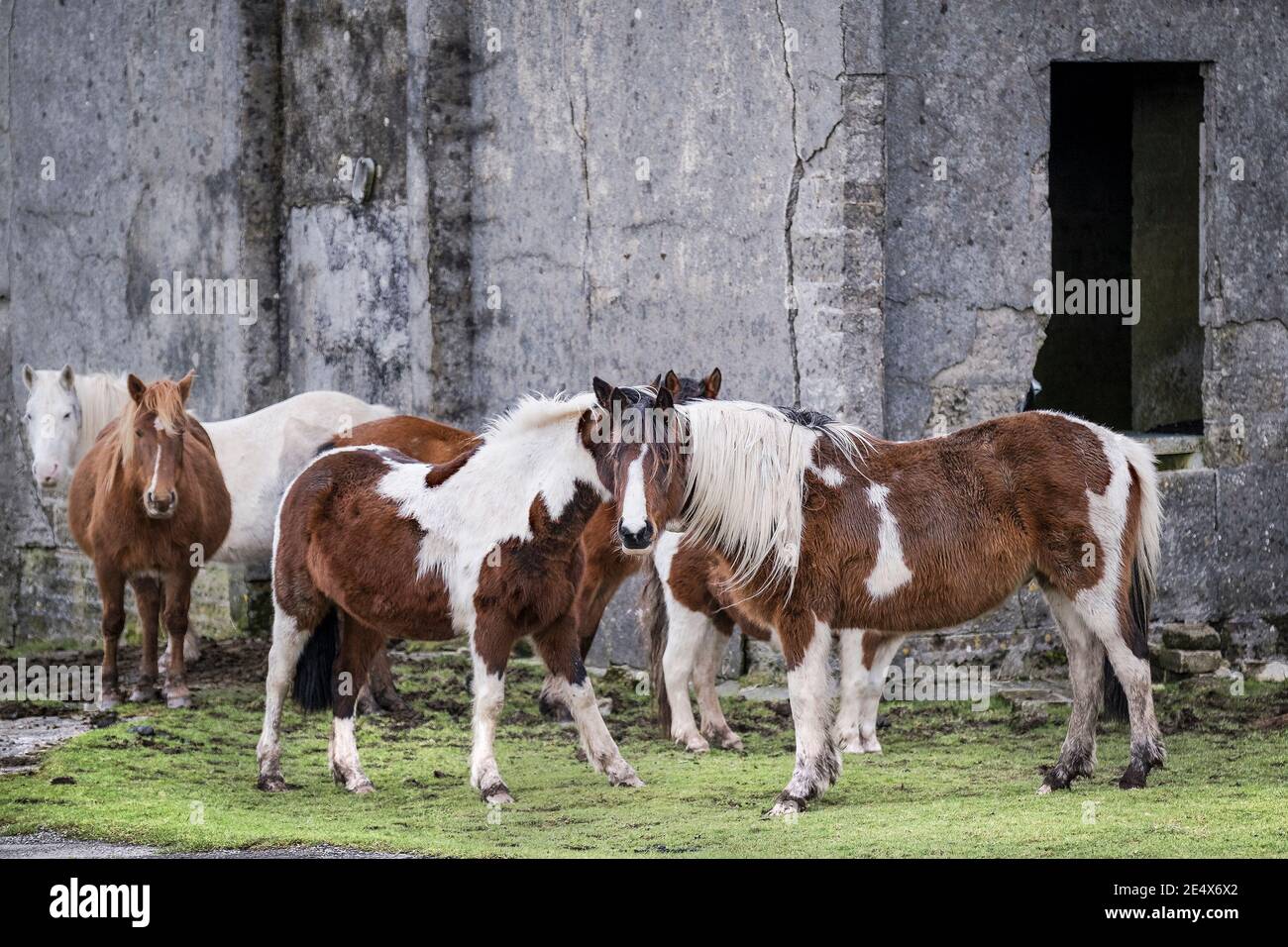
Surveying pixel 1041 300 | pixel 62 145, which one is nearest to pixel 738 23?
pixel 1041 300

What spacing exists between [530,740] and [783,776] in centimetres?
157

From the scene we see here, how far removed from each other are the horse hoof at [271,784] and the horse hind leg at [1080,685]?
3210 millimetres

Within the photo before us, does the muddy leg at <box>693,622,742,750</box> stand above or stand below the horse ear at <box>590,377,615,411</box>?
→ below

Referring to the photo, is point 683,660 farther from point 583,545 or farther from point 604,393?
point 604,393

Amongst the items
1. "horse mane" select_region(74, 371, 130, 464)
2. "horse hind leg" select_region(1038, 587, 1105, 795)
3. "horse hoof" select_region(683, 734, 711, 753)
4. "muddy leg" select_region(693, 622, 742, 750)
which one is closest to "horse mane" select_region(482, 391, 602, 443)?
"muddy leg" select_region(693, 622, 742, 750)

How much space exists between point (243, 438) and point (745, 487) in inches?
205

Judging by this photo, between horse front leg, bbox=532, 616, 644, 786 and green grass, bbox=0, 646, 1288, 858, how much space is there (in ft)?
0.35

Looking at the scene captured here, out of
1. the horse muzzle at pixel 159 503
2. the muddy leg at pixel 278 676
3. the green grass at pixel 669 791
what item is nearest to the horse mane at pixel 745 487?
the green grass at pixel 669 791

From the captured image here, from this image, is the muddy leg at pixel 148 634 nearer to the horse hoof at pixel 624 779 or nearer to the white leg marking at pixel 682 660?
the white leg marking at pixel 682 660

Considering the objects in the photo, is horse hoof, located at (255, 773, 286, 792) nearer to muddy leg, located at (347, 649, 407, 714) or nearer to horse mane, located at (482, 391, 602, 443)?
horse mane, located at (482, 391, 602, 443)

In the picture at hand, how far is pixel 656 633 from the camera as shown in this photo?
8391 mm

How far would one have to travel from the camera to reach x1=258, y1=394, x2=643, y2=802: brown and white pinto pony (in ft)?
22.5

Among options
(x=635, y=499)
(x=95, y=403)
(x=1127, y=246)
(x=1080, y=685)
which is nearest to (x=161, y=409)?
(x=95, y=403)

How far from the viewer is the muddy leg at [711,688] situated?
8258mm
